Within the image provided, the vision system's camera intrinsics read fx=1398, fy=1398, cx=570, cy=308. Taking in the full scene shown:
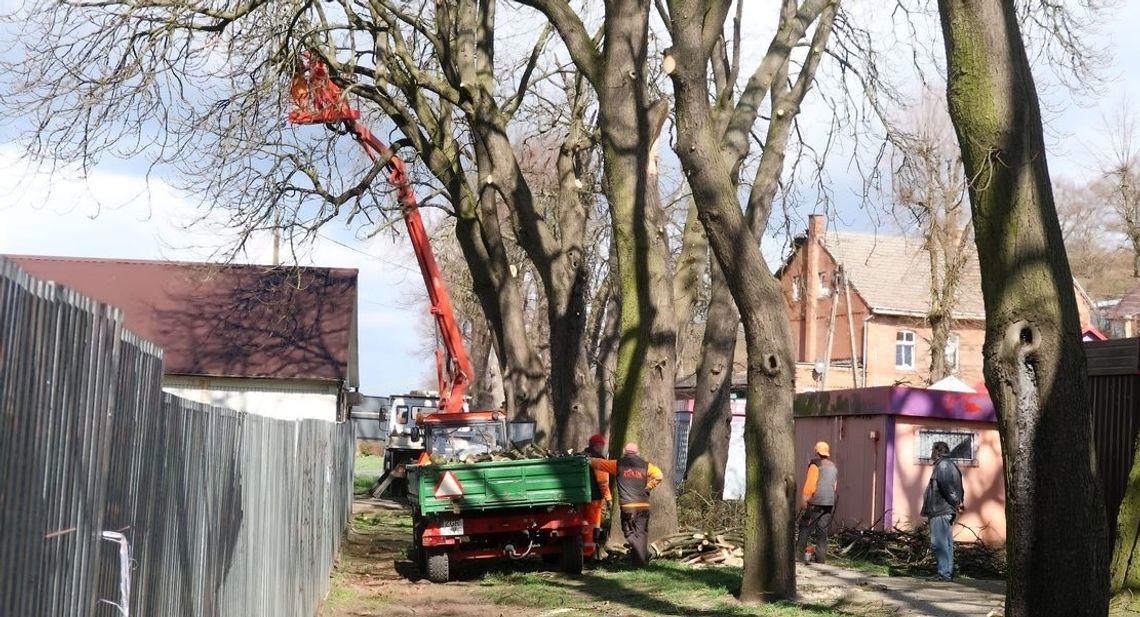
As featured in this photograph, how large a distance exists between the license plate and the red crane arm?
20.6 ft

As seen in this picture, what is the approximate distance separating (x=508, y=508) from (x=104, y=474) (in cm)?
1274

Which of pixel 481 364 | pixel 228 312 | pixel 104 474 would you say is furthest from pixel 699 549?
pixel 481 364

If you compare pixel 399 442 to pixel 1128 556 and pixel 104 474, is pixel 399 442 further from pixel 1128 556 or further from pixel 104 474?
pixel 104 474

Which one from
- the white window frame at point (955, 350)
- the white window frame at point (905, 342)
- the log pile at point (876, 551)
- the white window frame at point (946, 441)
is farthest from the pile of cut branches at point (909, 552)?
the white window frame at point (905, 342)

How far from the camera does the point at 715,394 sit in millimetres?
23547

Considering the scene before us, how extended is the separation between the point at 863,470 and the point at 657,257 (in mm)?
7505

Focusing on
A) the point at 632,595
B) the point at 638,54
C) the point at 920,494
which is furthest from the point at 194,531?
the point at 920,494

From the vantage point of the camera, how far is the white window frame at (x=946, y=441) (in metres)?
22.0

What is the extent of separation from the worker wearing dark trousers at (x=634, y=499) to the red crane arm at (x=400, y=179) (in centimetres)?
676

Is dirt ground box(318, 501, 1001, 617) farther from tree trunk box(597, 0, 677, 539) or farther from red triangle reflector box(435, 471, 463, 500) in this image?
tree trunk box(597, 0, 677, 539)

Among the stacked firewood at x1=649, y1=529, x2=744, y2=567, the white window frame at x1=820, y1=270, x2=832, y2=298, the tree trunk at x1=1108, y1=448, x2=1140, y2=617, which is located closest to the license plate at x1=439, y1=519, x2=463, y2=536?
the stacked firewood at x1=649, y1=529, x2=744, y2=567

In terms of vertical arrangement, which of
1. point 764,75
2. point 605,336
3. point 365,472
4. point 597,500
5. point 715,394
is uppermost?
point 764,75

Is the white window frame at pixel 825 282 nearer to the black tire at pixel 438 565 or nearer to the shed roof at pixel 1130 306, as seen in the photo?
the shed roof at pixel 1130 306

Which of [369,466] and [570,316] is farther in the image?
[369,466]
